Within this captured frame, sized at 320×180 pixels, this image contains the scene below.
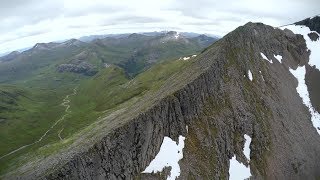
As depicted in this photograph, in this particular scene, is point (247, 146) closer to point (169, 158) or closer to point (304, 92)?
point (169, 158)

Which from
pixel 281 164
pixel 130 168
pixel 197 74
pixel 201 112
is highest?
pixel 197 74

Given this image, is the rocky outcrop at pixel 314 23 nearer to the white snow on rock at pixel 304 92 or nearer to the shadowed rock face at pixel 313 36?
the shadowed rock face at pixel 313 36

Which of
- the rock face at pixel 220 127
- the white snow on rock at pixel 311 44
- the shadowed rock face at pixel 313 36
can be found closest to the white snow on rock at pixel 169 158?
the rock face at pixel 220 127

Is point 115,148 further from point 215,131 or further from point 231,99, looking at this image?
point 231,99

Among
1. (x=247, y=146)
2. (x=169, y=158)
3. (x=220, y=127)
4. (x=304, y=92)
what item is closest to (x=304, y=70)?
(x=304, y=92)

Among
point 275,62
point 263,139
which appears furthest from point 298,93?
point 263,139

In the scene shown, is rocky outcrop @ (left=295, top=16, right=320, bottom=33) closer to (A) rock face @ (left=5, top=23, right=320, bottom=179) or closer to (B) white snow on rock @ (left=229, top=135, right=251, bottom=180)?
(A) rock face @ (left=5, top=23, right=320, bottom=179)

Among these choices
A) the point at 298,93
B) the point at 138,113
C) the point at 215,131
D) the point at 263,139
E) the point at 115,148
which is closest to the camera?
the point at 115,148

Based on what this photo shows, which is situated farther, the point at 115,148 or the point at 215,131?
the point at 215,131
